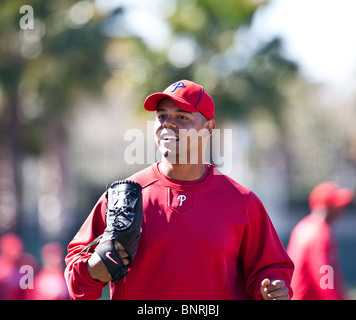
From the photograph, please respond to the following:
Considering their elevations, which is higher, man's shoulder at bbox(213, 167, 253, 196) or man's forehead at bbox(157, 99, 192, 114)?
man's forehead at bbox(157, 99, 192, 114)

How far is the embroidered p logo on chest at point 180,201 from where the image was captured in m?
3.14

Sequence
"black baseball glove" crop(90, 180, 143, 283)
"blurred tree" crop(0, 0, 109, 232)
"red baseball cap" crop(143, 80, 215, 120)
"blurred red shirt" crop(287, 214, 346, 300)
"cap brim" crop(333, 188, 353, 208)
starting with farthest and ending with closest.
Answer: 1. "blurred tree" crop(0, 0, 109, 232)
2. "cap brim" crop(333, 188, 353, 208)
3. "blurred red shirt" crop(287, 214, 346, 300)
4. "red baseball cap" crop(143, 80, 215, 120)
5. "black baseball glove" crop(90, 180, 143, 283)

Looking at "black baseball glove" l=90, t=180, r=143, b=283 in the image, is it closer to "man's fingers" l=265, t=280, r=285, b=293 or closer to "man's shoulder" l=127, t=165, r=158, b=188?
"man's shoulder" l=127, t=165, r=158, b=188

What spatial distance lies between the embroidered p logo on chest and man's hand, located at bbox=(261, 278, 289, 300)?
22.2 inches

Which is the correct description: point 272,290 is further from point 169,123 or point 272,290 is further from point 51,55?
point 51,55

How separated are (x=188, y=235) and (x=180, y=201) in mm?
201

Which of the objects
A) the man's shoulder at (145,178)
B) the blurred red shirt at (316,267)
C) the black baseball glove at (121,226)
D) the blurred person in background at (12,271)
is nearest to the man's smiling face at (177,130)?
the man's shoulder at (145,178)

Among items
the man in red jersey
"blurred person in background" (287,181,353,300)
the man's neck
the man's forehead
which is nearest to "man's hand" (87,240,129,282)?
the man in red jersey

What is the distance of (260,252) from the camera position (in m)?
3.27

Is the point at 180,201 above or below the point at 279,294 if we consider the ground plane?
above

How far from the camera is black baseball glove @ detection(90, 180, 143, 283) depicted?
2.90m

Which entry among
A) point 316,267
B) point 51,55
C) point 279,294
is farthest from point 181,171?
point 51,55
